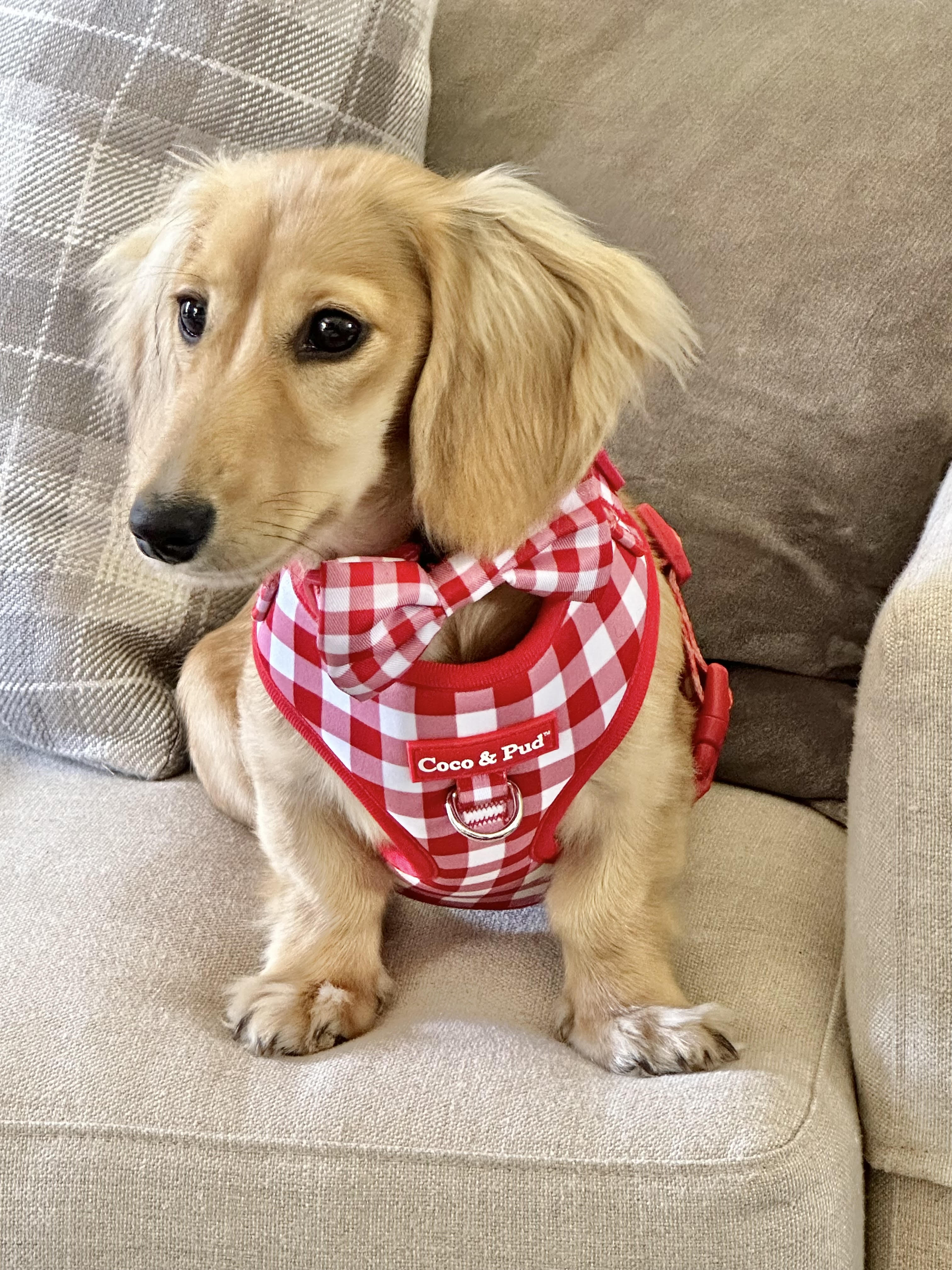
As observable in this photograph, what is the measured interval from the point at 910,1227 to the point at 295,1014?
23.0 inches

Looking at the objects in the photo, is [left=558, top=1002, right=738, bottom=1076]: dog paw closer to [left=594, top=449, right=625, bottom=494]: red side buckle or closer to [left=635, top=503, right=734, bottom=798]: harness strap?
[left=635, top=503, right=734, bottom=798]: harness strap

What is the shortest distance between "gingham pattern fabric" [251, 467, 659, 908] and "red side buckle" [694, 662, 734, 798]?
0.65 feet

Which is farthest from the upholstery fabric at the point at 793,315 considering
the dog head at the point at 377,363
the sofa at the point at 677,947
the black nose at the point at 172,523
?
the black nose at the point at 172,523

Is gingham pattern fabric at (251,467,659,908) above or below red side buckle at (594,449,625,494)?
below

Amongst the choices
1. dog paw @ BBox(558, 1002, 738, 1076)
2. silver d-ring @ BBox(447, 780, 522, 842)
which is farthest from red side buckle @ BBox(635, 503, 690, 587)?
dog paw @ BBox(558, 1002, 738, 1076)

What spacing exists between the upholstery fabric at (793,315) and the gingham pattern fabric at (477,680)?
364mm

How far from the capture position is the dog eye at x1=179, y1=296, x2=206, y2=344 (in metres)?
1.03

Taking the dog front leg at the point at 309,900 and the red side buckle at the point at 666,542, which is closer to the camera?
the dog front leg at the point at 309,900

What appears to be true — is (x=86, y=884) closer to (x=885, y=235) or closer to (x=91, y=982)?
(x=91, y=982)

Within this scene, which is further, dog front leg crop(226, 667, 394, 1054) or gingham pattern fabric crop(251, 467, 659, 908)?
dog front leg crop(226, 667, 394, 1054)

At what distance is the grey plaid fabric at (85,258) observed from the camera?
58.6 inches

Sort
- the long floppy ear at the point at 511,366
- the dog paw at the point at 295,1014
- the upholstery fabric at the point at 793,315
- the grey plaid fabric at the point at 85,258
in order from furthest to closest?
the grey plaid fabric at the point at 85,258
the upholstery fabric at the point at 793,315
the dog paw at the point at 295,1014
the long floppy ear at the point at 511,366

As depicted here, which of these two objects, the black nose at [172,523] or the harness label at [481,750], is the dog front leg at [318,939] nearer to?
the harness label at [481,750]

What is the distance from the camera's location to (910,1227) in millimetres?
1034
